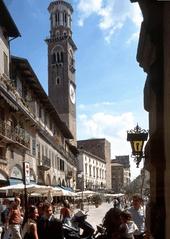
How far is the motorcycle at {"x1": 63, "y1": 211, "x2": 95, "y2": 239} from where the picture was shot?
38.6 ft

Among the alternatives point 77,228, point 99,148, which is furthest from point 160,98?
point 99,148

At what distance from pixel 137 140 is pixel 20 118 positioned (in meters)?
23.1

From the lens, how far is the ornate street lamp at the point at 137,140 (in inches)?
369

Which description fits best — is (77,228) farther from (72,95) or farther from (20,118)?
(72,95)

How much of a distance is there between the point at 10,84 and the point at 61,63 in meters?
66.6

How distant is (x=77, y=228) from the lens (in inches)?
500

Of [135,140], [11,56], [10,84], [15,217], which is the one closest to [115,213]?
[135,140]

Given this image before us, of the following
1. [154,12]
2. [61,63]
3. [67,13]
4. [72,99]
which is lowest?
[154,12]

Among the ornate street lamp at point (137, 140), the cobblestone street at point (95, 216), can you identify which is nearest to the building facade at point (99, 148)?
the cobblestone street at point (95, 216)

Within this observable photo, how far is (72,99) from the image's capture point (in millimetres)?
97062

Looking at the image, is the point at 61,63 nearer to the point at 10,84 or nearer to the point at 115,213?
the point at 10,84

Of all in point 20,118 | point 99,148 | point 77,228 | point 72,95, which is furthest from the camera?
point 99,148

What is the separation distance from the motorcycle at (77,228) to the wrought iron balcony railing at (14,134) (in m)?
13.1

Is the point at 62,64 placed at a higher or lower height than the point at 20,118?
higher
